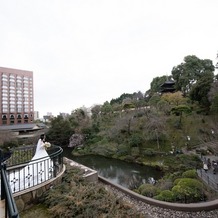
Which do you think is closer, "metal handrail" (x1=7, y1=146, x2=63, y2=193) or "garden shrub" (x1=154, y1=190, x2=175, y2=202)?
"metal handrail" (x1=7, y1=146, x2=63, y2=193)

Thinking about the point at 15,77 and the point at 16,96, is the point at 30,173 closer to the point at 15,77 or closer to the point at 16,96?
the point at 16,96

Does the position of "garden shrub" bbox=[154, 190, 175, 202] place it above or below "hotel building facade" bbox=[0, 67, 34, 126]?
below

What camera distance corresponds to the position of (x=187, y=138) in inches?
719

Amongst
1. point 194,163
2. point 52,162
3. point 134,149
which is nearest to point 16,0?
point 52,162

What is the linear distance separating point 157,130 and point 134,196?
13.4 metres

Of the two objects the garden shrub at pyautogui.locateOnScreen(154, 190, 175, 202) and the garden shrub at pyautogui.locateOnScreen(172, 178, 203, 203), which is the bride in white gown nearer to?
the garden shrub at pyautogui.locateOnScreen(154, 190, 175, 202)

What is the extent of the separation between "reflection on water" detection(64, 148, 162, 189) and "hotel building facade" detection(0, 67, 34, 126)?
31.6 metres

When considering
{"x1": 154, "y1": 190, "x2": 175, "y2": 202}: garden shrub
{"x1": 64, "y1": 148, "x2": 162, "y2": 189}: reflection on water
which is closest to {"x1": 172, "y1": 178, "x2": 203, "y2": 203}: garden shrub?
{"x1": 154, "y1": 190, "x2": 175, "y2": 202}: garden shrub

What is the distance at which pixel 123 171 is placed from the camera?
50.0 feet

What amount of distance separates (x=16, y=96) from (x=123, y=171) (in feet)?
132

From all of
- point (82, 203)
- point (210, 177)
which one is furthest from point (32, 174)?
point (210, 177)

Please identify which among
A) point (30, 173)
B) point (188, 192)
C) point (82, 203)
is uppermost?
point (30, 173)

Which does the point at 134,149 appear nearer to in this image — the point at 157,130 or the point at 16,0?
the point at 157,130

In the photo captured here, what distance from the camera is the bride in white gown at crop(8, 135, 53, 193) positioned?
4.16 metres
